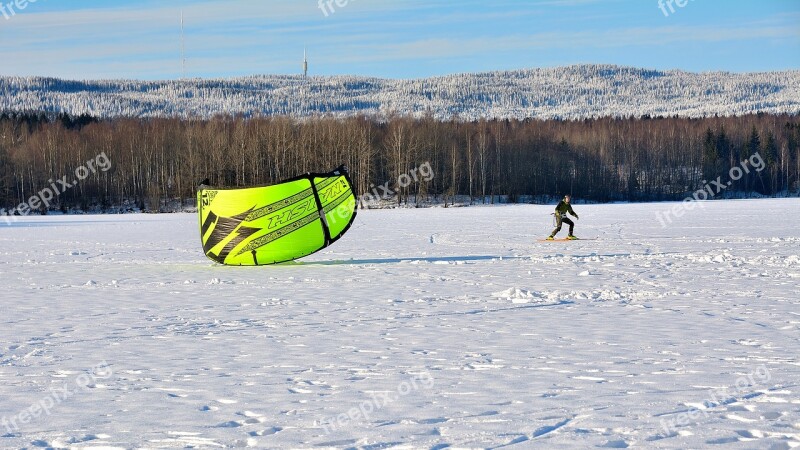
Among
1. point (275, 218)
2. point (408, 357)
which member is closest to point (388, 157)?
point (275, 218)

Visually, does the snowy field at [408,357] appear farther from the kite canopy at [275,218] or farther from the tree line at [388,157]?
the tree line at [388,157]

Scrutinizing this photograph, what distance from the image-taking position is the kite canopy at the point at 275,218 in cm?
1606

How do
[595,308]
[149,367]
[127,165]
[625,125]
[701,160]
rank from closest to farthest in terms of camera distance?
[149,367]
[595,308]
[127,165]
[701,160]
[625,125]

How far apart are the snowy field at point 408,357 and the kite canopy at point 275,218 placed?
964 millimetres

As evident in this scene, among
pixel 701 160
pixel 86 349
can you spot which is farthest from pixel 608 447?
pixel 701 160

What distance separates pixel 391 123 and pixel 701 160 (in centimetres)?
3363

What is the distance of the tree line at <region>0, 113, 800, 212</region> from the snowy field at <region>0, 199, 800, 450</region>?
53815mm

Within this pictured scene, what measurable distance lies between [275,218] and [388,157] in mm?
56132

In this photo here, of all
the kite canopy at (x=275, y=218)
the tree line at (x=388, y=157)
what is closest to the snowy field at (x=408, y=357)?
the kite canopy at (x=275, y=218)

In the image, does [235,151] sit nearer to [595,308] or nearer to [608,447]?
[595,308]

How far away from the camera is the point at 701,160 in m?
90.1

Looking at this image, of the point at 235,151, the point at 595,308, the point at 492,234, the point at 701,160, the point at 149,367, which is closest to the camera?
the point at 149,367

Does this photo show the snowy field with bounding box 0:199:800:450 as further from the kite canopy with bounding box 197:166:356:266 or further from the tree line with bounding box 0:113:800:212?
the tree line with bounding box 0:113:800:212

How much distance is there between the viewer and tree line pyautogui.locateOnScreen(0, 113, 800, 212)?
2692 inches
